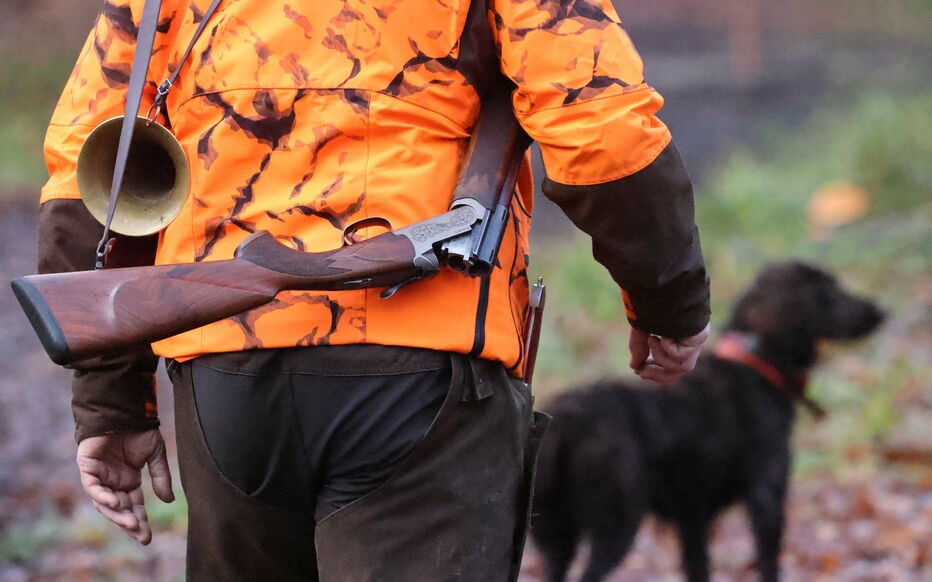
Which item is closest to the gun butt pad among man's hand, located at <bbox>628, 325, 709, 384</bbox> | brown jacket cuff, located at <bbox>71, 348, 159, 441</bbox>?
brown jacket cuff, located at <bbox>71, 348, 159, 441</bbox>

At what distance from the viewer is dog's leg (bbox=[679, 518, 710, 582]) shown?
16.5 ft

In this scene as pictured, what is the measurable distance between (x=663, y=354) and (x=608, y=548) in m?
2.56

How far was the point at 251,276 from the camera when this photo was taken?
1.73 metres

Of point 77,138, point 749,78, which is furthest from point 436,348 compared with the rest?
point 749,78

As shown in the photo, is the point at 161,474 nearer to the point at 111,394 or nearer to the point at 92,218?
the point at 111,394

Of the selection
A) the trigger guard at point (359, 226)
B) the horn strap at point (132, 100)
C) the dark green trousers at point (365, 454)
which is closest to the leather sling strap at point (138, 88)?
the horn strap at point (132, 100)

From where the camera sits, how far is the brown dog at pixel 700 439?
4.55 metres

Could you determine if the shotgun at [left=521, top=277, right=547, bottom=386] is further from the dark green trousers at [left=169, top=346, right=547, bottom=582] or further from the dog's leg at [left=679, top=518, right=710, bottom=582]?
the dog's leg at [left=679, top=518, right=710, bottom=582]

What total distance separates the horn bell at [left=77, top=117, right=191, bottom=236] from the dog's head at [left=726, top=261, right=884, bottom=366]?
406 centimetres

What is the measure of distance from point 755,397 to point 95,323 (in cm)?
416

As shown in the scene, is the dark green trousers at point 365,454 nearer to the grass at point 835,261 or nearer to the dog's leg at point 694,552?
the dog's leg at point 694,552

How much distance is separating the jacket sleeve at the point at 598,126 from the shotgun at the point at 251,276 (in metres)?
0.13

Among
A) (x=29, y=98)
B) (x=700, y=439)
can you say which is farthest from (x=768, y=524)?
(x=29, y=98)

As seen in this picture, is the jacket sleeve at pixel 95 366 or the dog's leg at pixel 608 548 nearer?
the jacket sleeve at pixel 95 366
